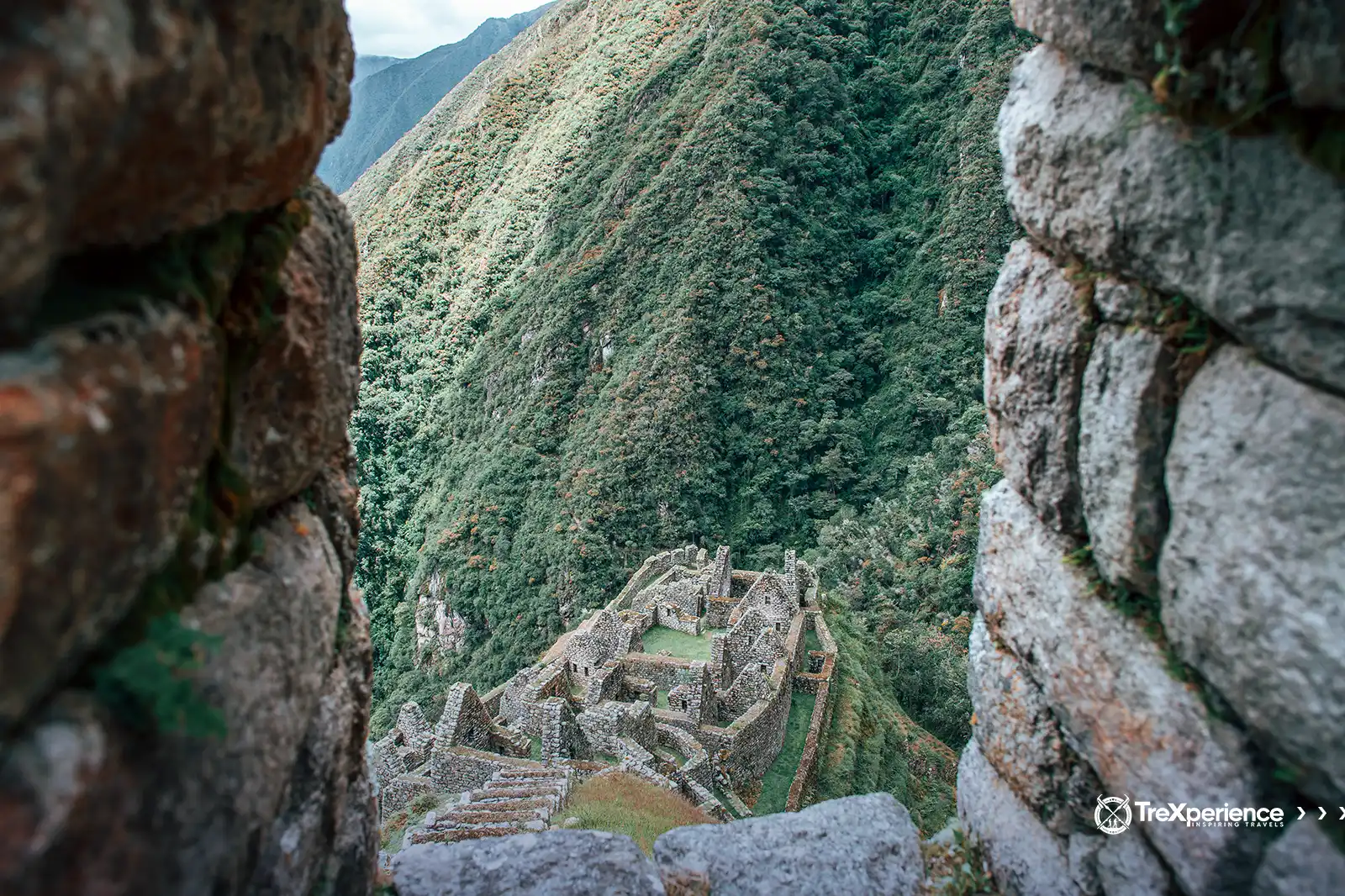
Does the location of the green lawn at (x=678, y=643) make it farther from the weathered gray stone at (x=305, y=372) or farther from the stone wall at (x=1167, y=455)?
the weathered gray stone at (x=305, y=372)

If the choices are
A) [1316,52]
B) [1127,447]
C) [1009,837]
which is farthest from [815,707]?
[1316,52]

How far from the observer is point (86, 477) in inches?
81.9

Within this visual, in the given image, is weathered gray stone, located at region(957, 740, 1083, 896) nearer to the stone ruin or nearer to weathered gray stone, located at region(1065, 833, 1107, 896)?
weathered gray stone, located at region(1065, 833, 1107, 896)

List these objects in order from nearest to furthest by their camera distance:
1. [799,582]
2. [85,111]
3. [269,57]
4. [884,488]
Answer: [85,111] < [269,57] < [799,582] < [884,488]

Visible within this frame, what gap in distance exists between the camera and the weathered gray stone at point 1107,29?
3.48 m

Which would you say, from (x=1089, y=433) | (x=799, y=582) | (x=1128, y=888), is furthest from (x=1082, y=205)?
(x=799, y=582)

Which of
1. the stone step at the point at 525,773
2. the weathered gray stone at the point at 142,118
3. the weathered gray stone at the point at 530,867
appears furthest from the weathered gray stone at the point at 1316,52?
the stone step at the point at 525,773

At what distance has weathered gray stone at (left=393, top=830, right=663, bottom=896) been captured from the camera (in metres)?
4.66

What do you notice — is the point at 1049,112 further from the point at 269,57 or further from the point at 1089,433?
the point at 269,57

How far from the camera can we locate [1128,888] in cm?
402

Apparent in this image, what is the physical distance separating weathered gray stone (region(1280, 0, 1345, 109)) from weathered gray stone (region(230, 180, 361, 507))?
399 centimetres

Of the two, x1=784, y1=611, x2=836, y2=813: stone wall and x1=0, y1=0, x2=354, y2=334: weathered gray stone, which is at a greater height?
x1=0, y1=0, x2=354, y2=334: weathered gray stone

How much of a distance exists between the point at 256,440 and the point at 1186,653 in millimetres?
4195

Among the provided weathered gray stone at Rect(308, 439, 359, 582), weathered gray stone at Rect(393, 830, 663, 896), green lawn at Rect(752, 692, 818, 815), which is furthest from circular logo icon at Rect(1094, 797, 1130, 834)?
green lawn at Rect(752, 692, 818, 815)
